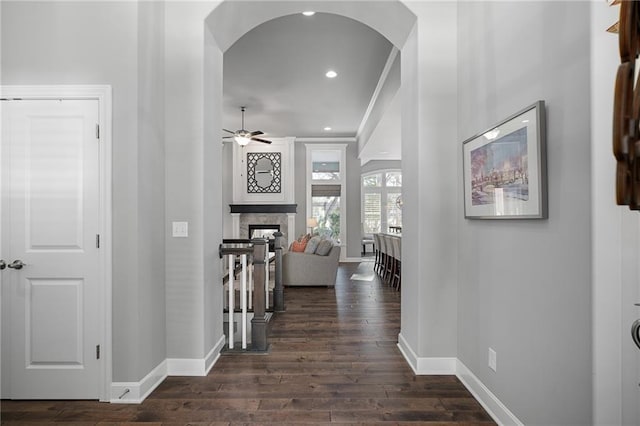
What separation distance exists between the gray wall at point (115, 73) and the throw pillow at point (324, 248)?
387 centimetres

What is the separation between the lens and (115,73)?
2.37 meters

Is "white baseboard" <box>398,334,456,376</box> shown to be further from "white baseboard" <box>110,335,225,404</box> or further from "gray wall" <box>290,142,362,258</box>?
"gray wall" <box>290,142,362,258</box>

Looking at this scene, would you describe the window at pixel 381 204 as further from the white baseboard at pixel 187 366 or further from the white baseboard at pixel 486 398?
the white baseboard at pixel 187 366

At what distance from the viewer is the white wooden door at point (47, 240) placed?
7.75 ft

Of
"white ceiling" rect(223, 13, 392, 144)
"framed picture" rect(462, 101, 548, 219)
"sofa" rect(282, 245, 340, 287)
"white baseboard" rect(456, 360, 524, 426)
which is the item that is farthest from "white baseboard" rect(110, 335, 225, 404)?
"white ceiling" rect(223, 13, 392, 144)

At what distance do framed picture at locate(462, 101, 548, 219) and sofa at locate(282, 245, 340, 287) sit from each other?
377cm

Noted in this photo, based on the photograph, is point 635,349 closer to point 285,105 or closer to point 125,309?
point 125,309

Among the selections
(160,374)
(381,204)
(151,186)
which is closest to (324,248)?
(160,374)

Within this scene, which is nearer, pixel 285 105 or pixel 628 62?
pixel 628 62

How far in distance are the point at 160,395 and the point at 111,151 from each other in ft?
5.65

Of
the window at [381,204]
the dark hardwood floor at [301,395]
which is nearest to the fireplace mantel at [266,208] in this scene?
the window at [381,204]

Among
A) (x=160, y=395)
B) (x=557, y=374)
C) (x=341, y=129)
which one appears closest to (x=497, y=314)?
(x=557, y=374)

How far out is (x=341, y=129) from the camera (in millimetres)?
8508

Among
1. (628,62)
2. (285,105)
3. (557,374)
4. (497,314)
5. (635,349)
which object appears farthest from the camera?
(285,105)
